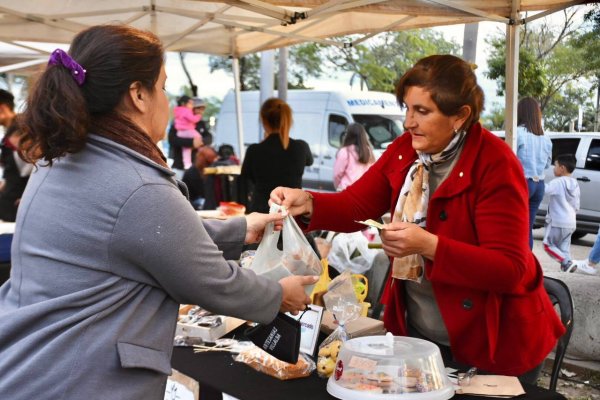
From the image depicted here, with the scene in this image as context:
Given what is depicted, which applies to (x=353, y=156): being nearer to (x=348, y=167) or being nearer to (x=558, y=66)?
(x=348, y=167)

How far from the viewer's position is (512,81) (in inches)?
197

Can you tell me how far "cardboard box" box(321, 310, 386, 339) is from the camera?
2.37 m

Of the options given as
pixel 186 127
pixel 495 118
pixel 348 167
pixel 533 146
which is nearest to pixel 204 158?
pixel 348 167

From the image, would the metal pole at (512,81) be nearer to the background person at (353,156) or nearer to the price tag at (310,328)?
the price tag at (310,328)

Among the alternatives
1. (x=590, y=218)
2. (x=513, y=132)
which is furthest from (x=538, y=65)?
(x=590, y=218)

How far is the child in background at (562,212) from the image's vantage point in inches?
237

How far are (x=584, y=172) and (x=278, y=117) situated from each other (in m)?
2.52

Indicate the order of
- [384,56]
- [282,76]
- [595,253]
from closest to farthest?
1. [595,253]
2. [384,56]
3. [282,76]

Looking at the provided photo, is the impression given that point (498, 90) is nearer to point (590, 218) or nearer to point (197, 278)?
point (590, 218)

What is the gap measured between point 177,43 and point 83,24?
105 centimetres

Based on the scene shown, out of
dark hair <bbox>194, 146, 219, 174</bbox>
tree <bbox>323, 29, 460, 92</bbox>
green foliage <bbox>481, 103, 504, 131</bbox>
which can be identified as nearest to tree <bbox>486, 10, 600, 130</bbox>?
green foliage <bbox>481, 103, 504, 131</bbox>

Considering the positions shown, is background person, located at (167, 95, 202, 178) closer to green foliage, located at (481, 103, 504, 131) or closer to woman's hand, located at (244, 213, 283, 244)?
green foliage, located at (481, 103, 504, 131)

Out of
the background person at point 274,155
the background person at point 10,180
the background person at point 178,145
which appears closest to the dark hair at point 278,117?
Result: the background person at point 274,155

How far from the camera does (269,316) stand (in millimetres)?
1742
